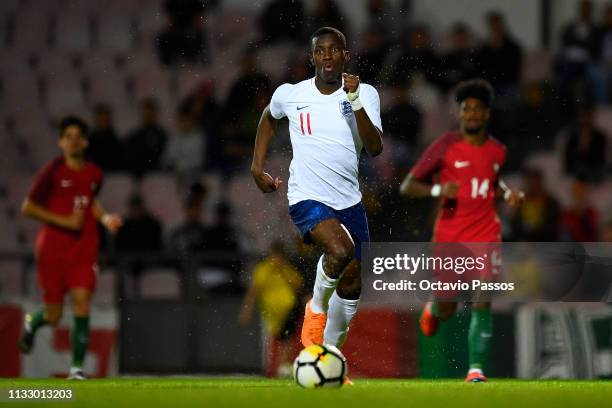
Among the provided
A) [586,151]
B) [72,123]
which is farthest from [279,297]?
[586,151]

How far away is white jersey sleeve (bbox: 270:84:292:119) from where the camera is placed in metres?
8.69

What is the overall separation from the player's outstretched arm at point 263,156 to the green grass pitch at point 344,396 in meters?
1.19

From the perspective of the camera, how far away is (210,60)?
1628 centimetres

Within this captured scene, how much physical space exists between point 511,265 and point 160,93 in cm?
623

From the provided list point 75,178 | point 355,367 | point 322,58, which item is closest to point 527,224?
point 355,367

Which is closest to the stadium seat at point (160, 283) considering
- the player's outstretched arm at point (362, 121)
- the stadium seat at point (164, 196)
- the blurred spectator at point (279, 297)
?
the blurred spectator at point (279, 297)

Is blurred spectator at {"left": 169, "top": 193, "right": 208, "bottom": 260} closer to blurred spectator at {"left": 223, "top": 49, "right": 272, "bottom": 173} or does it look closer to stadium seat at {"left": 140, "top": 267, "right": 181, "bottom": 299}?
stadium seat at {"left": 140, "top": 267, "right": 181, "bottom": 299}

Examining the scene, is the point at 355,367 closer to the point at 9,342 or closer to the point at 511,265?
the point at 511,265

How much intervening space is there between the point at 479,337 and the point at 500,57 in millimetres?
5689

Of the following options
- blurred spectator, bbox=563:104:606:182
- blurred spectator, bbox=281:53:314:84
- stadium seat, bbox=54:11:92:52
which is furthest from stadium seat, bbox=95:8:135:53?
blurred spectator, bbox=563:104:606:182

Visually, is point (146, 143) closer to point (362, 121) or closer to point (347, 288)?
point (347, 288)

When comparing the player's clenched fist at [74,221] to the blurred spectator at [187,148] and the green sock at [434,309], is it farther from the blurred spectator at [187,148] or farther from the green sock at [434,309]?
the blurred spectator at [187,148]

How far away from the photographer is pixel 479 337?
32.0 ft

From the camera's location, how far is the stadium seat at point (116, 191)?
1527cm
